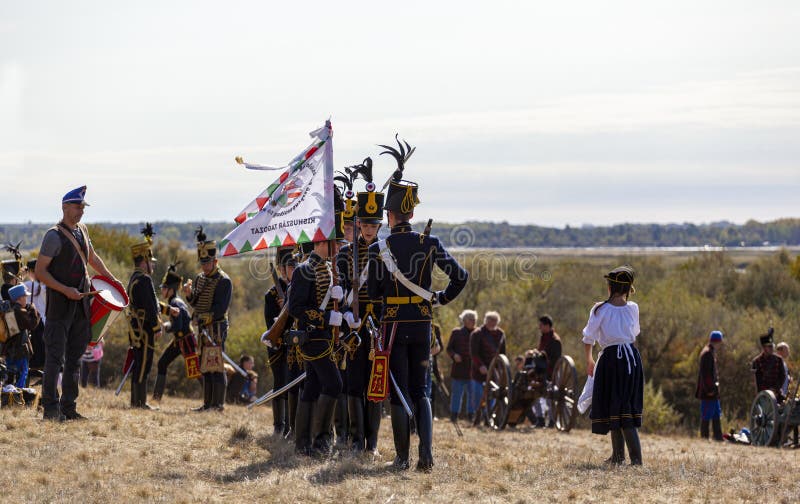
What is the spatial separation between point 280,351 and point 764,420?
23.5 ft

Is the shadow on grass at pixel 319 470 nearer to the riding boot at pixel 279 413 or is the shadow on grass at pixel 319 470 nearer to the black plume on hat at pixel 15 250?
the riding boot at pixel 279 413

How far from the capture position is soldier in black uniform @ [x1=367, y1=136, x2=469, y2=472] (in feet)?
27.9

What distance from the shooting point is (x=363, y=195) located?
8.94m

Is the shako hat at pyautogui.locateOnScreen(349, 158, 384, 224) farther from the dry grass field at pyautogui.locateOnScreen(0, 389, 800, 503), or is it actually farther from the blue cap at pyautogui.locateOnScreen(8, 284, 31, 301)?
the blue cap at pyautogui.locateOnScreen(8, 284, 31, 301)

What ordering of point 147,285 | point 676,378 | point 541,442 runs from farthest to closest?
1. point 676,378
2. point 541,442
3. point 147,285

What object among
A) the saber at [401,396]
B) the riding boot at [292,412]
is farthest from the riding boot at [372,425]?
the riding boot at [292,412]

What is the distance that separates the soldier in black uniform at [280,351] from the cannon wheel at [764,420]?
21.9ft

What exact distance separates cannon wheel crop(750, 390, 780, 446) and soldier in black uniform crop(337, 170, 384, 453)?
6.81 m

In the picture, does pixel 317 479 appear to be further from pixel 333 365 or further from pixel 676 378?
pixel 676 378

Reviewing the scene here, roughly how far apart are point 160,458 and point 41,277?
2.20 m

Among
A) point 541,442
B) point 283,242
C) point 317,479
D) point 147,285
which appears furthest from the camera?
point 541,442

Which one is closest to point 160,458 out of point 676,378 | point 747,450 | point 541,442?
point 541,442

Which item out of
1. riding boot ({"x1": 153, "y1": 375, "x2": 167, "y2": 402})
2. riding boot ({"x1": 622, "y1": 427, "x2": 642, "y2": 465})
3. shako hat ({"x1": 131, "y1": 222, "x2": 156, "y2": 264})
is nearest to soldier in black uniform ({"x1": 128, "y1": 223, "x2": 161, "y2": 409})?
shako hat ({"x1": 131, "y1": 222, "x2": 156, "y2": 264})

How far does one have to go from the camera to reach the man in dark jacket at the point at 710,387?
53.8 ft
